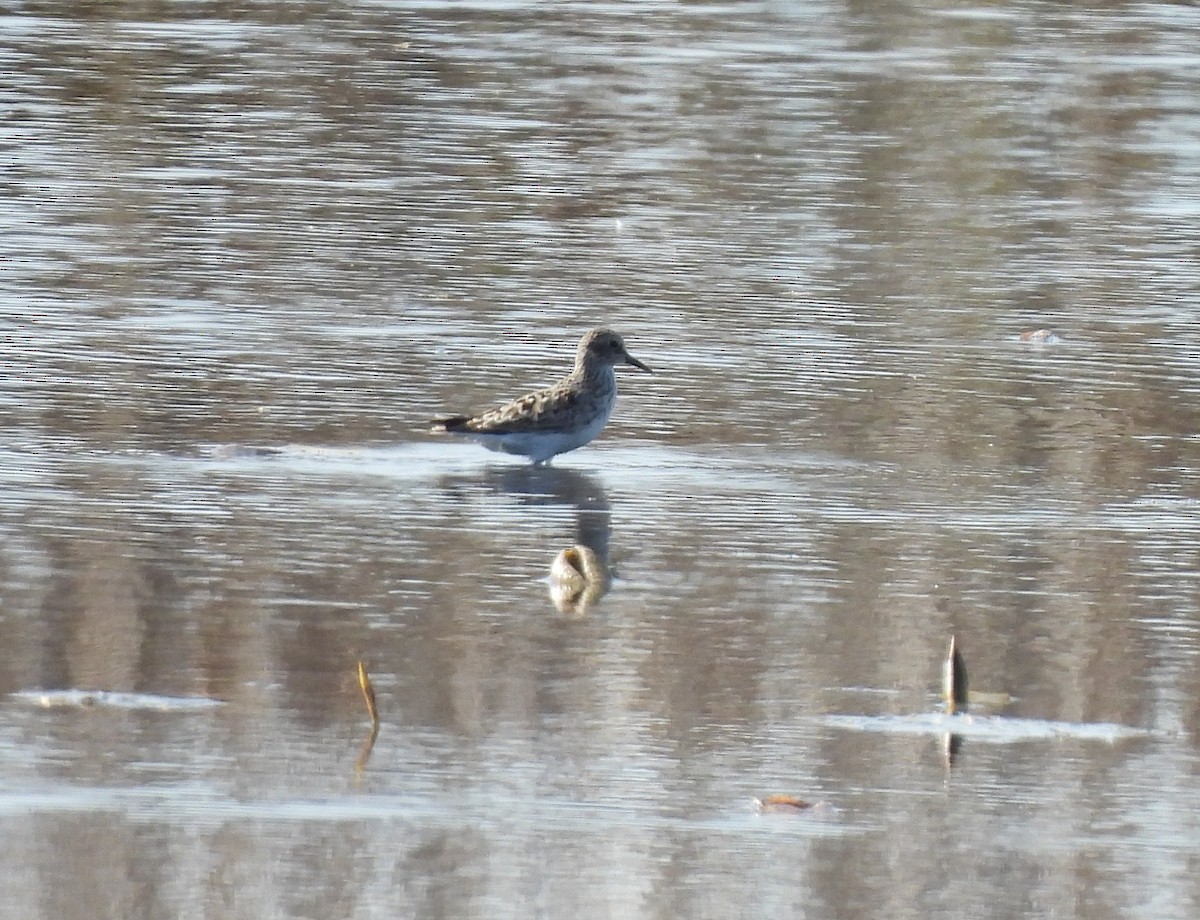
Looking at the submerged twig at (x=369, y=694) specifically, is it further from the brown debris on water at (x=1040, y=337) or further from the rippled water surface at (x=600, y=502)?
the brown debris on water at (x=1040, y=337)

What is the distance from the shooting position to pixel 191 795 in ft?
17.7

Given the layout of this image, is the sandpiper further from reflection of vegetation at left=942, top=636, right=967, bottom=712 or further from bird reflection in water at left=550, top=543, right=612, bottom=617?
reflection of vegetation at left=942, top=636, right=967, bottom=712

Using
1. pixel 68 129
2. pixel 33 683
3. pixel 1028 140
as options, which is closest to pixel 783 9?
pixel 1028 140

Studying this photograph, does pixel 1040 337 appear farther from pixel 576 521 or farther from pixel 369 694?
pixel 369 694

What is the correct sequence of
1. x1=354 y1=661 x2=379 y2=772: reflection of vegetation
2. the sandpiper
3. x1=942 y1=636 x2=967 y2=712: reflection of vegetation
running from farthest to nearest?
the sandpiper → x1=942 y1=636 x2=967 y2=712: reflection of vegetation → x1=354 y1=661 x2=379 y2=772: reflection of vegetation

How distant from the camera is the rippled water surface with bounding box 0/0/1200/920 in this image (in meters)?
5.26

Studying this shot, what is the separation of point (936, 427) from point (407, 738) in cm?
396

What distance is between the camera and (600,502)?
8391 mm

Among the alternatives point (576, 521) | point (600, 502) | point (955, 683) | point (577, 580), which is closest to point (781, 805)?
point (955, 683)

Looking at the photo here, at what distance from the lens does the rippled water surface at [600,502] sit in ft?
17.3

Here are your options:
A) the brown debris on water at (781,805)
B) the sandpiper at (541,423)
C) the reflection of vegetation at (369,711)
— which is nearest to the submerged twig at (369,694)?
the reflection of vegetation at (369,711)

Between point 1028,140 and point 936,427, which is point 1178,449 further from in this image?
point 1028,140

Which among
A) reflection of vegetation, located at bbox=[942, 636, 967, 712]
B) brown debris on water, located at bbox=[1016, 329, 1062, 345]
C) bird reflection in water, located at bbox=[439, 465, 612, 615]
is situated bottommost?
→ brown debris on water, located at bbox=[1016, 329, 1062, 345]

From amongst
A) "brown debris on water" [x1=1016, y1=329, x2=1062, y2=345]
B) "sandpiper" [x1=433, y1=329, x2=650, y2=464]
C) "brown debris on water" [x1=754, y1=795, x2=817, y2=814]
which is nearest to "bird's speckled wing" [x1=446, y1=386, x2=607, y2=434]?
"sandpiper" [x1=433, y1=329, x2=650, y2=464]
